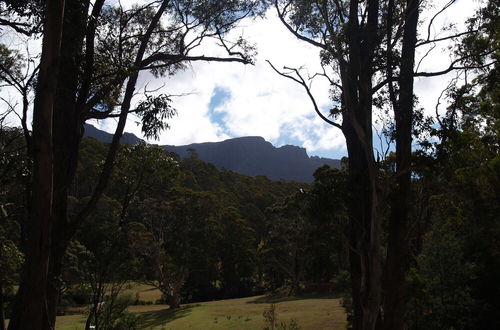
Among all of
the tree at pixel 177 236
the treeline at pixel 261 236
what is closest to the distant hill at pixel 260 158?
the treeline at pixel 261 236

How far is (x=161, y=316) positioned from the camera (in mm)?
25797

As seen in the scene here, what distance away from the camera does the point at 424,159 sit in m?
8.21

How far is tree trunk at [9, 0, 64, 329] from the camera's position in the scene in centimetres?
425

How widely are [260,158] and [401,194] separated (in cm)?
15068

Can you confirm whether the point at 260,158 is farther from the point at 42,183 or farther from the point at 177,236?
the point at 42,183

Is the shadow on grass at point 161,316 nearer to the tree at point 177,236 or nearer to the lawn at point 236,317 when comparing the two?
the lawn at point 236,317

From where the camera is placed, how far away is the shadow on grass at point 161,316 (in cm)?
2338

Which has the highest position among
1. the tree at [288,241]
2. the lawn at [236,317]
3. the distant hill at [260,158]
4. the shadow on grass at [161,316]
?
the distant hill at [260,158]

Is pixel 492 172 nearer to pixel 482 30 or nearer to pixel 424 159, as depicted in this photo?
pixel 482 30

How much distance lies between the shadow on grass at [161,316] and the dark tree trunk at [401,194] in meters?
17.1

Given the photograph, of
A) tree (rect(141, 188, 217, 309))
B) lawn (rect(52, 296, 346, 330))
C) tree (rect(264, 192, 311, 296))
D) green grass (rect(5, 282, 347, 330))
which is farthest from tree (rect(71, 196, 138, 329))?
tree (rect(264, 192, 311, 296))

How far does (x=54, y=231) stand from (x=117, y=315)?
6644 mm

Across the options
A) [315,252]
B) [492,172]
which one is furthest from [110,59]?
[315,252]

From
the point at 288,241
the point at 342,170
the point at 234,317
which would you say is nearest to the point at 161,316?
the point at 234,317
